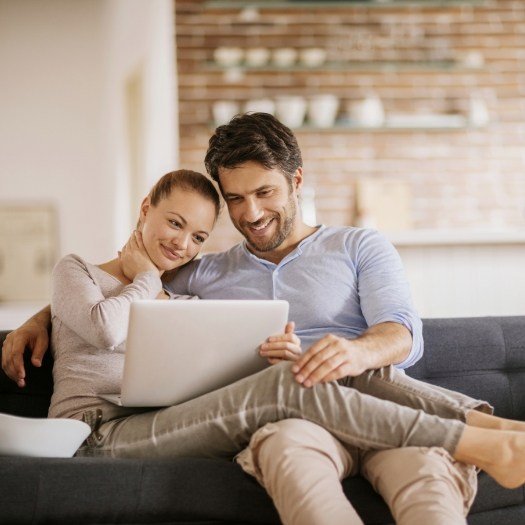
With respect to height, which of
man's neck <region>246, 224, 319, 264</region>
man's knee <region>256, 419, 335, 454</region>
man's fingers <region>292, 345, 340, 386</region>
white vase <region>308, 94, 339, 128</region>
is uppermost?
white vase <region>308, 94, 339, 128</region>

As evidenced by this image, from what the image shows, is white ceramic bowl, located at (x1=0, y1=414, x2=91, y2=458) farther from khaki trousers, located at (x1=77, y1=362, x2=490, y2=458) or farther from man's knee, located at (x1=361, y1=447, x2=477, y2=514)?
man's knee, located at (x1=361, y1=447, x2=477, y2=514)

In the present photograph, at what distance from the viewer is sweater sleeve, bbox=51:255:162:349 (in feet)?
6.07

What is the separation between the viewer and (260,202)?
2.22 metres

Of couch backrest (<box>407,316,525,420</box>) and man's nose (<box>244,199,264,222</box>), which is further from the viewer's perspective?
couch backrest (<box>407,316,525,420</box>)

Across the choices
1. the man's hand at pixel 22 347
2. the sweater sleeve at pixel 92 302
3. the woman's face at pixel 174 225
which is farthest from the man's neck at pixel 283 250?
the man's hand at pixel 22 347

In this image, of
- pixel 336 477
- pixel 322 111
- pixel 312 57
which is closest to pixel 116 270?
pixel 336 477

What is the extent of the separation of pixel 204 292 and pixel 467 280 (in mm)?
2624

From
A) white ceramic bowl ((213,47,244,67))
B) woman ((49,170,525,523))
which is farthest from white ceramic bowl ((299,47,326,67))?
woman ((49,170,525,523))

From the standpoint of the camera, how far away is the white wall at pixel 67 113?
5.33m

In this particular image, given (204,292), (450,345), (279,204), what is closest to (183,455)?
(204,292)

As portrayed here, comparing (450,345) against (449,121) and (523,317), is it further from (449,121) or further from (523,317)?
(449,121)

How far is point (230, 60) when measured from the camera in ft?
16.4

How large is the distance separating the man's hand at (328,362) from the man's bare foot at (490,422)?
26 cm

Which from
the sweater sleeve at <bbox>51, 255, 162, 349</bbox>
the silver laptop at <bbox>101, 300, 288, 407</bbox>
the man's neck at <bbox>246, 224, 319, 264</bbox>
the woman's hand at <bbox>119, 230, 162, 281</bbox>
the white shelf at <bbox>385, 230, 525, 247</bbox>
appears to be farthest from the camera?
the white shelf at <bbox>385, 230, 525, 247</bbox>
